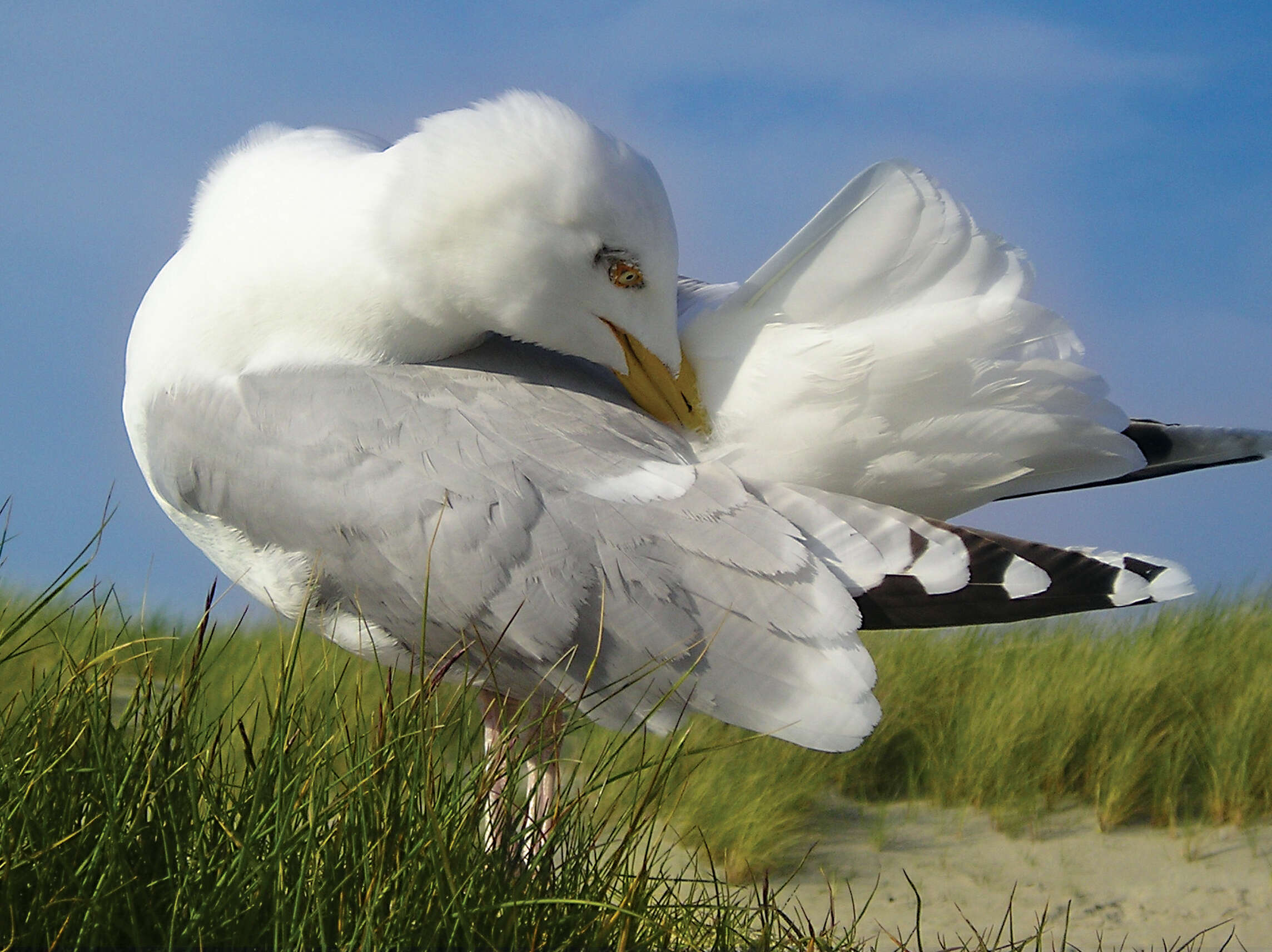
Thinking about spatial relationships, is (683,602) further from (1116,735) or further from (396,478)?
(1116,735)

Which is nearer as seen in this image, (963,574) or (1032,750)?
(963,574)

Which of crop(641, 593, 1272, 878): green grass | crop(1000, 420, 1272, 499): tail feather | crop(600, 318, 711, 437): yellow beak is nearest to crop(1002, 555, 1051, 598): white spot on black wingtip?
crop(1000, 420, 1272, 499): tail feather

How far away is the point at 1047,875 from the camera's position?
4.25 m

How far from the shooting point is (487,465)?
2.69m

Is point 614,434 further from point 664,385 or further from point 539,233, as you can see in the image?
point 539,233

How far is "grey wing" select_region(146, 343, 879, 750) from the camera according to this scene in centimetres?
263

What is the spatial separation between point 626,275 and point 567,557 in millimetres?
657

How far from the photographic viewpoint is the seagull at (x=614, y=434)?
8.68 feet

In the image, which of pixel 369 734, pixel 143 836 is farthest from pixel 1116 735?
pixel 143 836

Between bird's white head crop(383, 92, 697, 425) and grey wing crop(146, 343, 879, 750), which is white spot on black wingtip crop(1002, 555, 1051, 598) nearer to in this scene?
grey wing crop(146, 343, 879, 750)

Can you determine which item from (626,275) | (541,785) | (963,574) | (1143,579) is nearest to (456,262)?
(626,275)

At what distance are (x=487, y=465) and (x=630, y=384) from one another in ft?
1.45

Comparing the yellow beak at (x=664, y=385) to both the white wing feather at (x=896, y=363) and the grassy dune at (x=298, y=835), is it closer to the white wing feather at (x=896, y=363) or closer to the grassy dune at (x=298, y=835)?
the white wing feather at (x=896, y=363)

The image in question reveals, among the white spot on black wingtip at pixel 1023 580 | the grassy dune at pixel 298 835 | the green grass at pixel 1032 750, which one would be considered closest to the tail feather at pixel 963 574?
the white spot on black wingtip at pixel 1023 580
